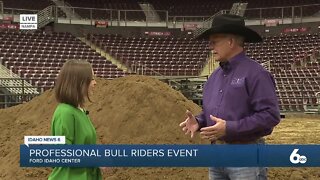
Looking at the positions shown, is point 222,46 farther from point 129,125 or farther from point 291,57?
point 291,57

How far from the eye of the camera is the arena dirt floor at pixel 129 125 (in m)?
5.79

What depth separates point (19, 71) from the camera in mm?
23562

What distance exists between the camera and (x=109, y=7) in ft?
118

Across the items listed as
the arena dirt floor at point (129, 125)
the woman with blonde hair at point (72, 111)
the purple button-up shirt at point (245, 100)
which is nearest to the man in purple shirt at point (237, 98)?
the purple button-up shirt at point (245, 100)

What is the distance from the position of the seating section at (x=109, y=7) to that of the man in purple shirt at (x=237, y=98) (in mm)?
30745

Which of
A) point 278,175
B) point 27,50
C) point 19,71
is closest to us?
point 278,175

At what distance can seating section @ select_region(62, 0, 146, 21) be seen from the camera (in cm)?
3384

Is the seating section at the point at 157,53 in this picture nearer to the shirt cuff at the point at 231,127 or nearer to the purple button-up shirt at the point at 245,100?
the purple button-up shirt at the point at 245,100

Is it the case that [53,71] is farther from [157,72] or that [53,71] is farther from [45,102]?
[45,102]

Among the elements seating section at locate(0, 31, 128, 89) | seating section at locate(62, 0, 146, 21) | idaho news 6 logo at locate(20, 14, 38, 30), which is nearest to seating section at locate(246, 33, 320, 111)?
seating section at locate(0, 31, 128, 89)

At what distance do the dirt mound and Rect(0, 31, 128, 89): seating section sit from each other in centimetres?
1470

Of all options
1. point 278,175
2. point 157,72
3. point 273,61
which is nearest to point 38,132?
point 278,175

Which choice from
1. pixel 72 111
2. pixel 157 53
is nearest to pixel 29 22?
pixel 157 53

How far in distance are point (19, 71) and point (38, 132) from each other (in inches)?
683
